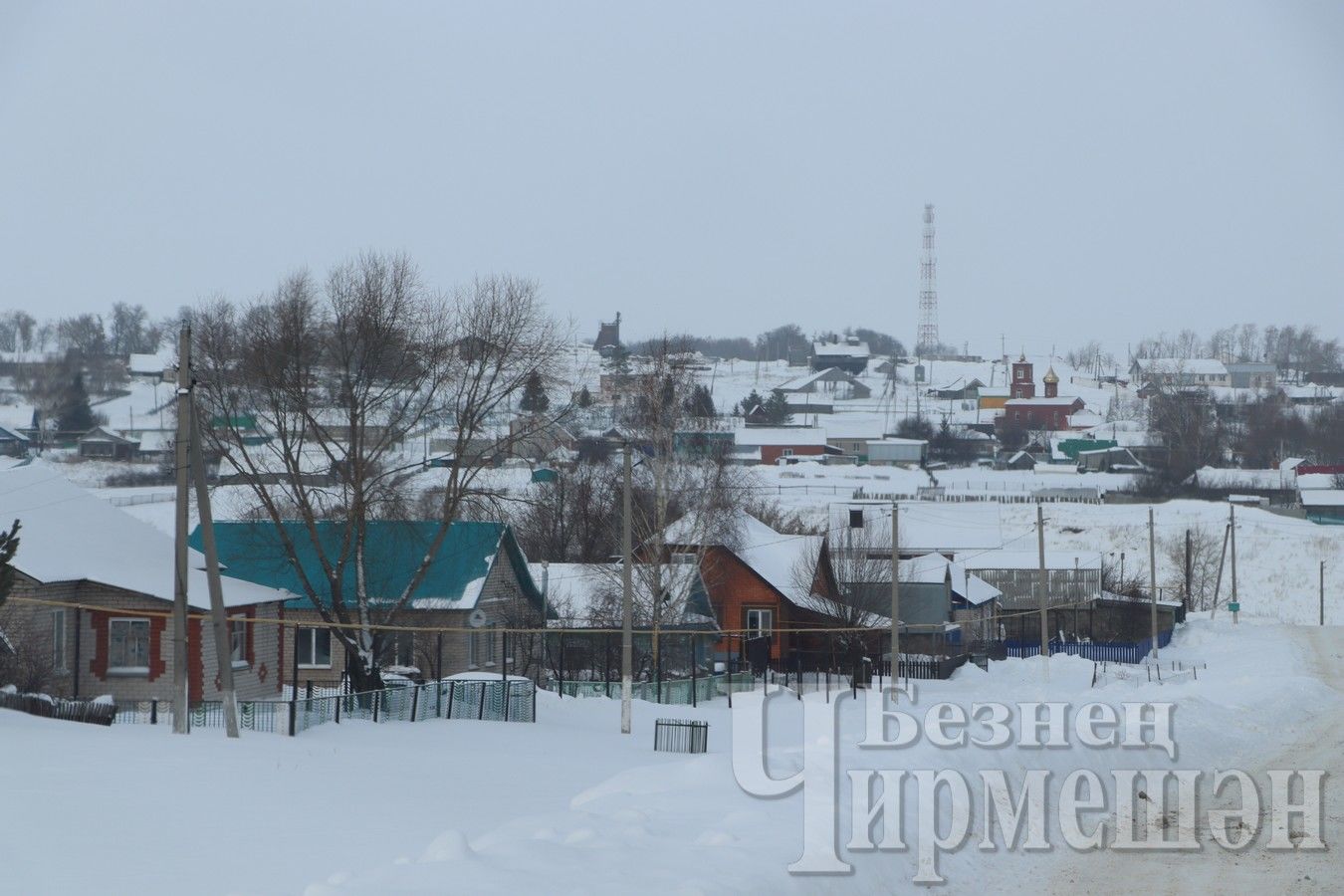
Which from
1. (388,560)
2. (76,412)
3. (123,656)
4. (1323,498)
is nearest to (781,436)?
(1323,498)

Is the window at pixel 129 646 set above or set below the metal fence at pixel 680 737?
above

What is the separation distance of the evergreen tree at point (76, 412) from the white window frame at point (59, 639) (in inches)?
3202

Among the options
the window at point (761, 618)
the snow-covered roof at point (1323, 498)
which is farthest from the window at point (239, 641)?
the snow-covered roof at point (1323, 498)

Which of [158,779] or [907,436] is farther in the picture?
[907,436]

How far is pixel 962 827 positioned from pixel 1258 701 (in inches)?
741

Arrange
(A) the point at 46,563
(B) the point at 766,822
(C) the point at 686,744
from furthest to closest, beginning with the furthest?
(A) the point at 46,563, (C) the point at 686,744, (B) the point at 766,822

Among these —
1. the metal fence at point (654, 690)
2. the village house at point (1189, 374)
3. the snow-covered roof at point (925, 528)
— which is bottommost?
the metal fence at point (654, 690)

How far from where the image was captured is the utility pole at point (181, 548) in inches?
779

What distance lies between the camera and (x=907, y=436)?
13788cm

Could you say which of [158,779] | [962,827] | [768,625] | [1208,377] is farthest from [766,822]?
[1208,377]

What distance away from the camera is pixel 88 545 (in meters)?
28.4

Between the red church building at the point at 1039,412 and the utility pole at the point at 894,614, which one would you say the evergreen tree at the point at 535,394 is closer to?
the utility pole at the point at 894,614

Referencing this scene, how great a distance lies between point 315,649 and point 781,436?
93.0 meters

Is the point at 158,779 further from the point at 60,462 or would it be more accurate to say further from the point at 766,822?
the point at 60,462
